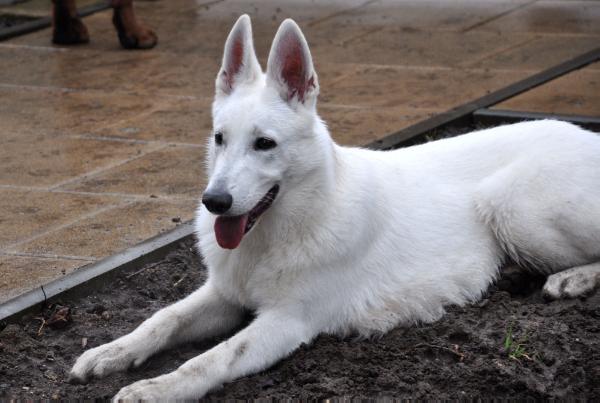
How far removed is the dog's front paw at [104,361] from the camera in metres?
4.46

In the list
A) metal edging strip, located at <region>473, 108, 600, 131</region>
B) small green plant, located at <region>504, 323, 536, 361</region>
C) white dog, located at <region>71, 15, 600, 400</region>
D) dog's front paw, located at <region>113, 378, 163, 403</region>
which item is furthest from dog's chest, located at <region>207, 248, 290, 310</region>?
metal edging strip, located at <region>473, 108, 600, 131</region>

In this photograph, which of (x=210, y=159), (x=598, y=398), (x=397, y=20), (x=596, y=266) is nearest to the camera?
(x=598, y=398)

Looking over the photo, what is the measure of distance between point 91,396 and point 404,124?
4007 mm

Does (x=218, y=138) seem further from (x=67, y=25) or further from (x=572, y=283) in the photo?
(x=67, y=25)

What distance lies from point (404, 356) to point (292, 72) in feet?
4.05

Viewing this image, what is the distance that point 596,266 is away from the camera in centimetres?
502

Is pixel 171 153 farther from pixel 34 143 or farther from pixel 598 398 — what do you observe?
pixel 598 398

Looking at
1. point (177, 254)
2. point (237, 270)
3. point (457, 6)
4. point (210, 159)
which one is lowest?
point (457, 6)

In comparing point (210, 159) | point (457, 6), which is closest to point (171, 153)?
point (210, 159)

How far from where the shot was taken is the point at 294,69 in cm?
461

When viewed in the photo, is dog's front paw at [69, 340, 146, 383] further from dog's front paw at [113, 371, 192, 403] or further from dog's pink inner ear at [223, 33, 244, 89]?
dog's pink inner ear at [223, 33, 244, 89]

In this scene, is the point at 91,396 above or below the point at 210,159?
below

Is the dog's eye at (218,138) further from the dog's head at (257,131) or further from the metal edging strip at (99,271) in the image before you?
the metal edging strip at (99,271)

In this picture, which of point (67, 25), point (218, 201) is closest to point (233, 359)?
point (218, 201)
